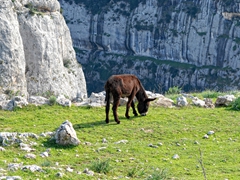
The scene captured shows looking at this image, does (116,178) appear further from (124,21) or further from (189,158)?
(124,21)

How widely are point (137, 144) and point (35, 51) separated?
25.9 m

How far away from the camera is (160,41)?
403 ft

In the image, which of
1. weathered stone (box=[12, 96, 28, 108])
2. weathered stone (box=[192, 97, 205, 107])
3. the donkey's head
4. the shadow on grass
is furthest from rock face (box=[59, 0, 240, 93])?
the shadow on grass

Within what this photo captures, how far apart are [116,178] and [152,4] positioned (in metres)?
120

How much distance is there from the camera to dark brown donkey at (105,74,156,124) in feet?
52.4

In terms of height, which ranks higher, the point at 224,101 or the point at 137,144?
the point at 224,101

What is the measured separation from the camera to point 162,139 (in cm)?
1454

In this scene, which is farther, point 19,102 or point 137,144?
point 19,102

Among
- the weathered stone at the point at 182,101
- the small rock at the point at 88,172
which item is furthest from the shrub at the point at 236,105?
the small rock at the point at 88,172

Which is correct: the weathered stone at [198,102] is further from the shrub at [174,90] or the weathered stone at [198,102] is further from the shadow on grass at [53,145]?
the shadow on grass at [53,145]

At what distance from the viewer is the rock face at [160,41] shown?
360ft

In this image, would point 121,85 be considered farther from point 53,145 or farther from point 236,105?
point 236,105

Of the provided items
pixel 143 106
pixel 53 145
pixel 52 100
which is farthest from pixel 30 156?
pixel 143 106

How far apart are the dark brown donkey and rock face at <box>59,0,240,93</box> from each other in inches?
3392
